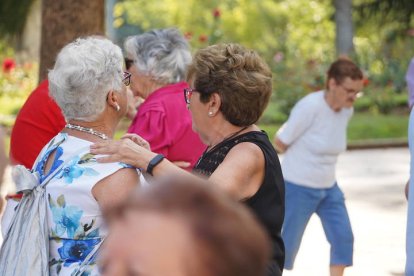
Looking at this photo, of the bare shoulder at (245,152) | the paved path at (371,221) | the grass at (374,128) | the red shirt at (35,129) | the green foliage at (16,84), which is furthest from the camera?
the green foliage at (16,84)

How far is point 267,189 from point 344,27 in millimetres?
27306

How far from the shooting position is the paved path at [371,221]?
844cm

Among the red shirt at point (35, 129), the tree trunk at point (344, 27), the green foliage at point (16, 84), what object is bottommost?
the green foliage at point (16, 84)

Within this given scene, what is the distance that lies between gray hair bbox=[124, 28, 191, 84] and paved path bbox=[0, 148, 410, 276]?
3271 mm

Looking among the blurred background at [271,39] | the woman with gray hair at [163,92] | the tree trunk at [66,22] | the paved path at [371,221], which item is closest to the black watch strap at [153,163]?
the woman with gray hair at [163,92]

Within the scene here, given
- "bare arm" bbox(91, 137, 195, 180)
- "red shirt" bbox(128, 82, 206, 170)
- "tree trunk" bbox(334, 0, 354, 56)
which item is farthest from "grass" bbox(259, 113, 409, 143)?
"bare arm" bbox(91, 137, 195, 180)

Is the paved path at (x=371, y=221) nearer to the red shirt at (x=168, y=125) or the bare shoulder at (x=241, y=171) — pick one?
the red shirt at (x=168, y=125)

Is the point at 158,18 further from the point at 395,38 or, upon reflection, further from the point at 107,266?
the point at 107,266

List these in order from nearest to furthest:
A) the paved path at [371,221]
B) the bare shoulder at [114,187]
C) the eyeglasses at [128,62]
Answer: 1. the bare shoulder at [114,187]
2. the eyeglasses at [128,62]
3. the paved path at [371,221]

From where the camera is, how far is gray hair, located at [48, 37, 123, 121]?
3.63 m

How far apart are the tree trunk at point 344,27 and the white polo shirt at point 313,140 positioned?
916 inches

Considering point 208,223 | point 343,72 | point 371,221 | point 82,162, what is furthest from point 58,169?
point 371,221

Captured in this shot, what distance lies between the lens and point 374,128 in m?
21.1

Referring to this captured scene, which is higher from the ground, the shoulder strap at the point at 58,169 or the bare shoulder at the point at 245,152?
the bare shoulder at the point at 245,152
